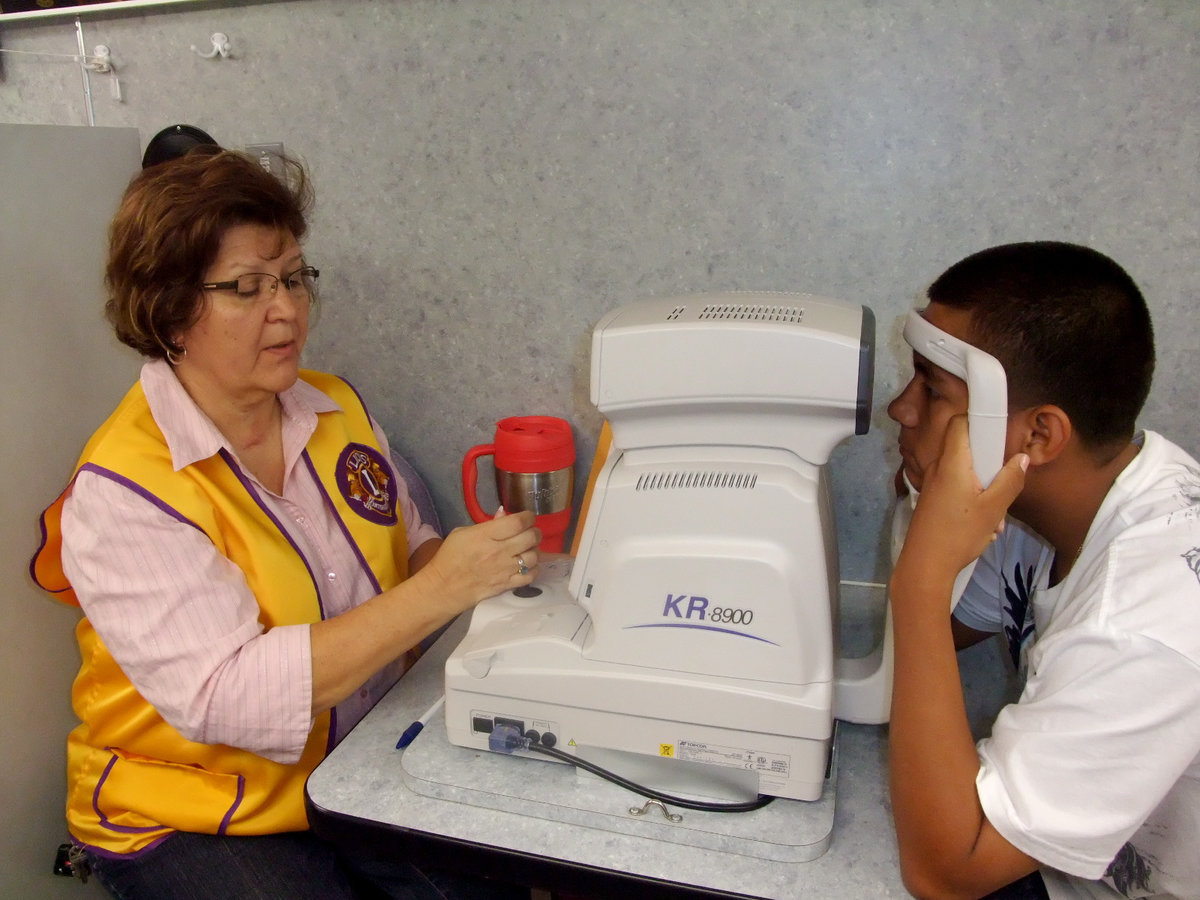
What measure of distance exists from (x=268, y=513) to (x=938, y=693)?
840 mm

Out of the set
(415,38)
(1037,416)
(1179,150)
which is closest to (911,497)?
(1037,416)

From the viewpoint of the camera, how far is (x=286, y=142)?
5.05 ft

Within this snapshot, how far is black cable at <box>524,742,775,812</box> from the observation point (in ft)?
2.91

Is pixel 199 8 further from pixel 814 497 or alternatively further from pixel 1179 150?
pixel 1179 150

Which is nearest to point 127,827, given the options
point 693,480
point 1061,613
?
point 693,480

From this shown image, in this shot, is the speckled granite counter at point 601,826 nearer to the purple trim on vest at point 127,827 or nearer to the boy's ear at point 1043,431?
the purple trim on vest at point 127,827

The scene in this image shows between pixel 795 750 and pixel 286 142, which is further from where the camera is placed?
pixel 286 142

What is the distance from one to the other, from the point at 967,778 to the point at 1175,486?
1.20 feet

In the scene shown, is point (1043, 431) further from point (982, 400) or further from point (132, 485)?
point (132, 485)

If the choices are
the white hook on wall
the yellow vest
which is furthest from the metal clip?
the white hook on wall

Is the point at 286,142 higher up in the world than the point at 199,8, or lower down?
lower down

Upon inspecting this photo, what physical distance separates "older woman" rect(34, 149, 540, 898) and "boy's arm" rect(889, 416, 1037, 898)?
1.49 ft

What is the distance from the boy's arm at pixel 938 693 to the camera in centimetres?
78

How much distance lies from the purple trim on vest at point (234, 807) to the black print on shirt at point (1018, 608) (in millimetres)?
1011
